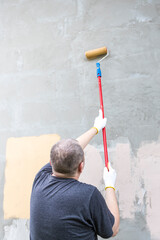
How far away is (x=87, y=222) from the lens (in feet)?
2.85

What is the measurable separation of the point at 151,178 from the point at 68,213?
2.58 ft

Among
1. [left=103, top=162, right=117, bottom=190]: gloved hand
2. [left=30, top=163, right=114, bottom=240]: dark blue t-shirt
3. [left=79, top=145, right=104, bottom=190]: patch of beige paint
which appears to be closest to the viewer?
[left=30, top=163, right=114, bottom=240]: dark blue t-shirt

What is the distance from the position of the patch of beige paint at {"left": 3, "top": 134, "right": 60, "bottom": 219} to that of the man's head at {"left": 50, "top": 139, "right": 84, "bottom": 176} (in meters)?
0.71

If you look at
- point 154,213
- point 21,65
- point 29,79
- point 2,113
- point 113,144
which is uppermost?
point 21,65

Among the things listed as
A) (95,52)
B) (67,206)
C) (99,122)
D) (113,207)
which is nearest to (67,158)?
(67,206)

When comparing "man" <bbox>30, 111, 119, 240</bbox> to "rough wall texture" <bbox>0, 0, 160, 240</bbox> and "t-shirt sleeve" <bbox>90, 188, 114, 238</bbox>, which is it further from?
"rough wall texture" <bbox>0, 0, 160, 240</bbox>

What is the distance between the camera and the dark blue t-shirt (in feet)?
2.74

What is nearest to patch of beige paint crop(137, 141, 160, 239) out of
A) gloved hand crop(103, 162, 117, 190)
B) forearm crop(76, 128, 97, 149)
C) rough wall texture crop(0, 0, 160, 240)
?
rough wall texture crop(0, 0, 160, 240)

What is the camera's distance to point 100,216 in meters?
0.86

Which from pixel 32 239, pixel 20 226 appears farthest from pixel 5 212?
pixel 32 239

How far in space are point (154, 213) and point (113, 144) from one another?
53 cm

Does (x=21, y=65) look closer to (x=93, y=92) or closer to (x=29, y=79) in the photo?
(x=29, y=79)

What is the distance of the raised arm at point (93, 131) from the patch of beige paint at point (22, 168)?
36cm

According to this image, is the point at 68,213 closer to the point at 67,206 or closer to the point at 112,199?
the point at 67,206
